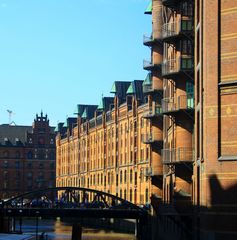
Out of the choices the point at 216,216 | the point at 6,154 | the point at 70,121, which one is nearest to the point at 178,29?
the point at 216,216

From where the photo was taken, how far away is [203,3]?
142 feet

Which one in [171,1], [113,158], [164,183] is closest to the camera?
[171,1]

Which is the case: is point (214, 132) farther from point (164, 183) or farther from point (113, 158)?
point (113, 158)

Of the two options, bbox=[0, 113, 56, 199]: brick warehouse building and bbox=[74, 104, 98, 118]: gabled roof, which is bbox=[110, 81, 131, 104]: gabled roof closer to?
bbox=[74, 104, 98, 118]: gabled roof

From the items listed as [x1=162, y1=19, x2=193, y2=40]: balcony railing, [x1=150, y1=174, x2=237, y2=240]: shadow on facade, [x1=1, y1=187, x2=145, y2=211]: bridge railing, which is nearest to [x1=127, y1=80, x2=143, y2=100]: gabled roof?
[x1=1, y1=187, x2=145, y2=211]: bridge railing

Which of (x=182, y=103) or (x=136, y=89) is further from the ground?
(x=136, y=89)

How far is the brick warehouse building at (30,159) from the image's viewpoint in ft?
619

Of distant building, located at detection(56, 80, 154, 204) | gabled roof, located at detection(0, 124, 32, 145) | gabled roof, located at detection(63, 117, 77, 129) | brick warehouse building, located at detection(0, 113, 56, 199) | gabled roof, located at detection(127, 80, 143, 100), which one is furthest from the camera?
gabled roof, located at detection(0, 124, 32, 145)

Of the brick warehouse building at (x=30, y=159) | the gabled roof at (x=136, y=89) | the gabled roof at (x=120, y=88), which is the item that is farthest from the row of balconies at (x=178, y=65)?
the brick warehouse building at (x=30, y=159)

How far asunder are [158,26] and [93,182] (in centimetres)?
7009

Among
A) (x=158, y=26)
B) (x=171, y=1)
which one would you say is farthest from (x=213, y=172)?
(x=158, y=26)

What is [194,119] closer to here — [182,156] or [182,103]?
[182,103]

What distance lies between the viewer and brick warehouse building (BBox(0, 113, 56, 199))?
189 m

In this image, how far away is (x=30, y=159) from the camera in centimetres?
19025
